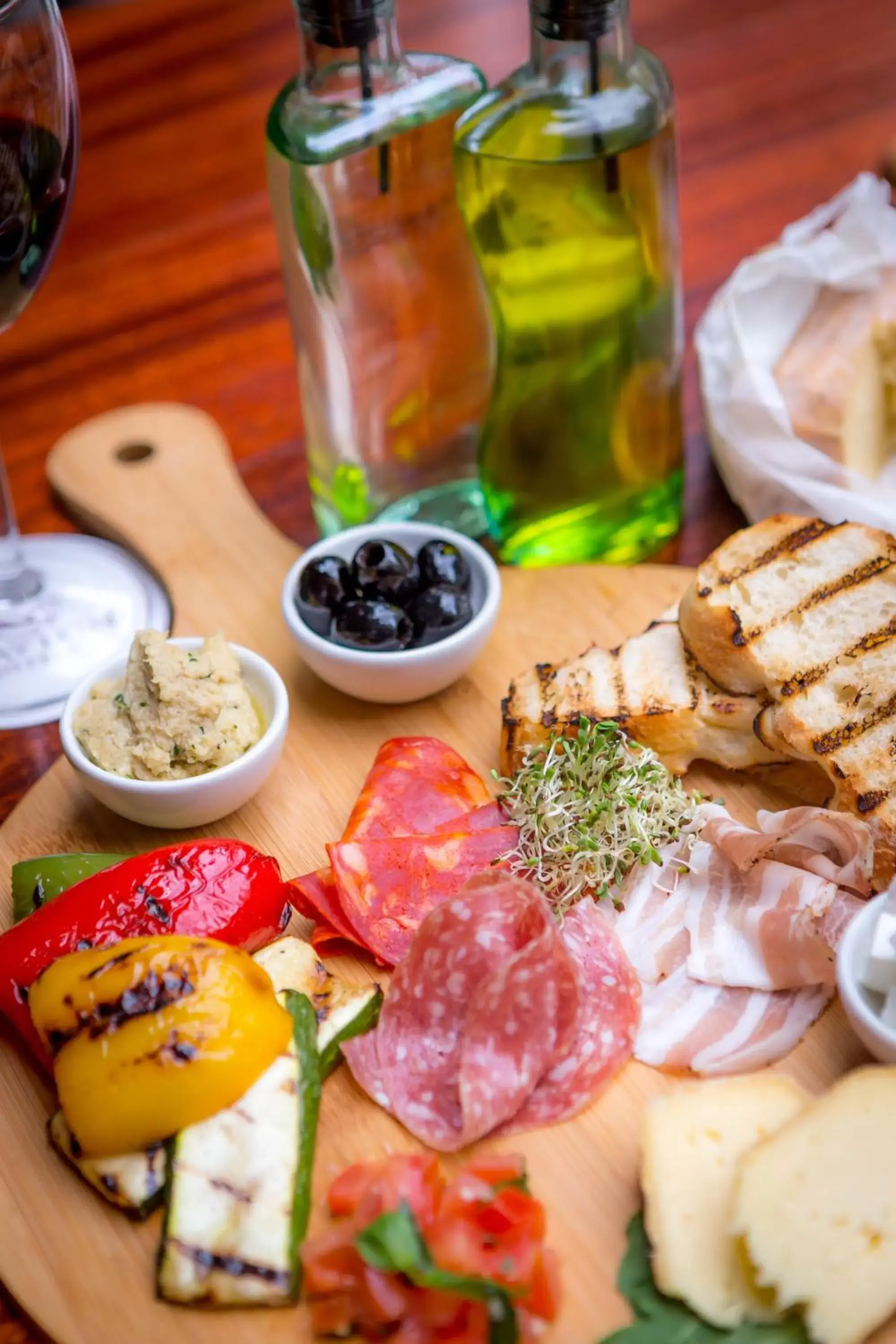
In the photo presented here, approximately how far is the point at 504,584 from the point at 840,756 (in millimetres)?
646

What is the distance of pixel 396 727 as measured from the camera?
2012mm

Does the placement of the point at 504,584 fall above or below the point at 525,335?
below

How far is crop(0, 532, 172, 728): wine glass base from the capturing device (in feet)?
6.84

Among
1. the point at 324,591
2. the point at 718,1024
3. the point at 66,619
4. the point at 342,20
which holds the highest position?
the point at 342,20

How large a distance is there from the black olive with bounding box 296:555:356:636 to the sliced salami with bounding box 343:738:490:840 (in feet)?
0.64

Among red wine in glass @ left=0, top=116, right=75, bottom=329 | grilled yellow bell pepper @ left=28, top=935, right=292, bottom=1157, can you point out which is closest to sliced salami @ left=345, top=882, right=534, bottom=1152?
grilled yellow bell pepper @ left=28, top=935, right=292, bottom=1157

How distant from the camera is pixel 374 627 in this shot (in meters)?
1.93

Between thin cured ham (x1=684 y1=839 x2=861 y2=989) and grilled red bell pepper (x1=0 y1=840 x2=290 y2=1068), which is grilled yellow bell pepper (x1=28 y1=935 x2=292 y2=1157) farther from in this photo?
thin cured ham (x1=684 y1=839 x2=861 y2=989)

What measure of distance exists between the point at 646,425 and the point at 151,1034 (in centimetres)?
115

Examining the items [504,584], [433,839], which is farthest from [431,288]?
[433,839]

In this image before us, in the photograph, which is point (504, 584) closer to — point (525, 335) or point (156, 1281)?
point (525, 335)


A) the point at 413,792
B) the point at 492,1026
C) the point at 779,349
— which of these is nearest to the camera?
the point at 492,1026

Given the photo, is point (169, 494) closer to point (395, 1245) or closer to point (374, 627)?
point (374, 627)

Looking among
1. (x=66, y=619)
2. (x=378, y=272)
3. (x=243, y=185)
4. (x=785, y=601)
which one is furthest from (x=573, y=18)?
(x=243, y=185)
